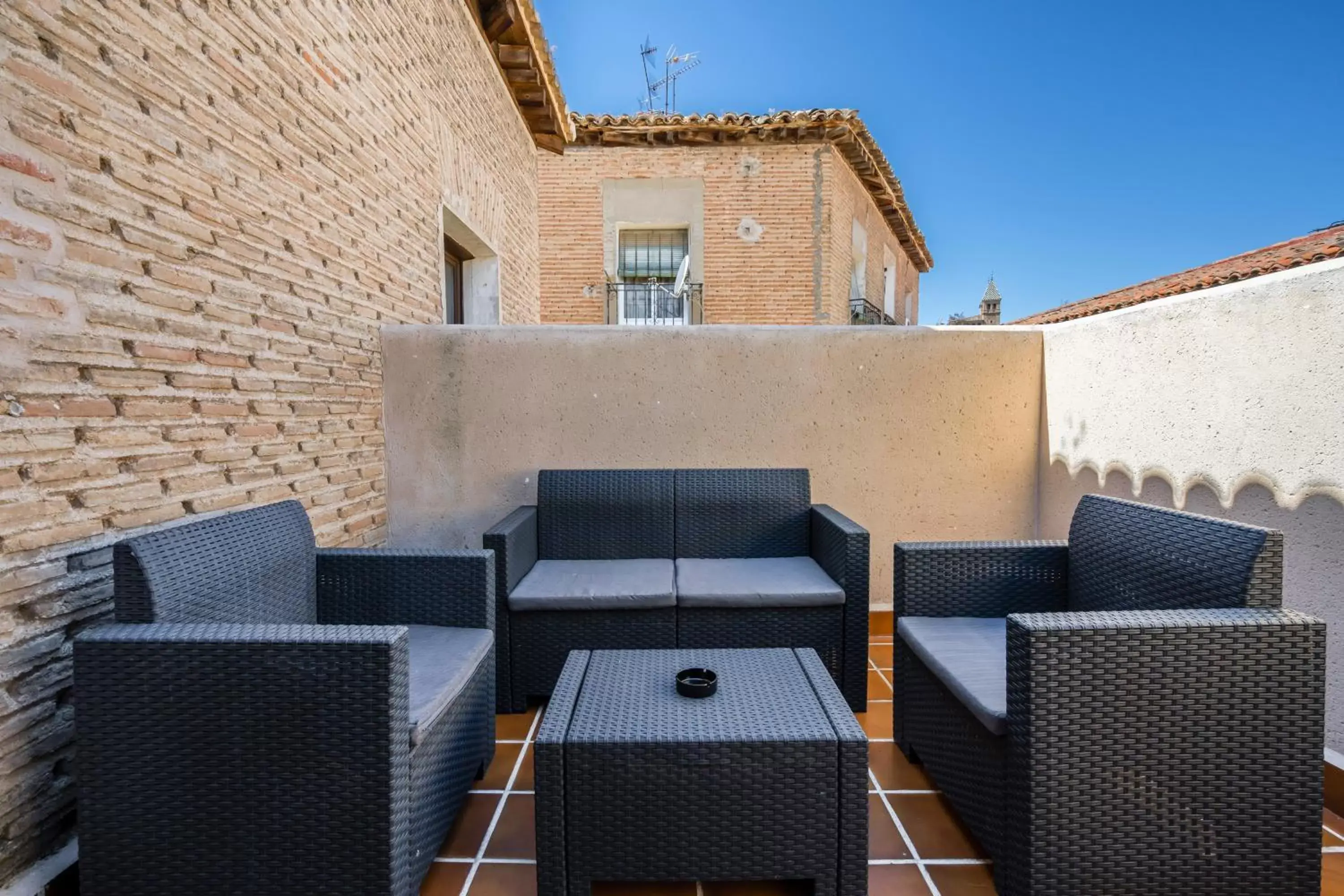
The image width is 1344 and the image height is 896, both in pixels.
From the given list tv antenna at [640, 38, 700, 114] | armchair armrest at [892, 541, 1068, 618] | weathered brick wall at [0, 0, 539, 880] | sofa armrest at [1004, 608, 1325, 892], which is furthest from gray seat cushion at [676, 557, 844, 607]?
tv antenna at [640, 38, 700, 114]

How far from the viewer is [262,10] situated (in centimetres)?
234

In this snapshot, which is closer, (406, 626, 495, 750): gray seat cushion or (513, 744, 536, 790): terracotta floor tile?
(406, 626, 495, 750): gray seat cushion

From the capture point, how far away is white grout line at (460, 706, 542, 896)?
5.53 feet

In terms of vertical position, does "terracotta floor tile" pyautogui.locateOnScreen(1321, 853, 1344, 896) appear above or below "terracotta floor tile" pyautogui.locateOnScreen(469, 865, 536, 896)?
above

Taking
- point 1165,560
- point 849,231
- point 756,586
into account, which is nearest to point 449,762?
point 756,586

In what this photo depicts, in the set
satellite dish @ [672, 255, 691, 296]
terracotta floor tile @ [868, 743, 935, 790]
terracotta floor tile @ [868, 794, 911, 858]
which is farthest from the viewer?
satellite dish @ [672, 255, 691, 296]

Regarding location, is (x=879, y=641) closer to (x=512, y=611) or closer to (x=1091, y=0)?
(x=512, y=611)

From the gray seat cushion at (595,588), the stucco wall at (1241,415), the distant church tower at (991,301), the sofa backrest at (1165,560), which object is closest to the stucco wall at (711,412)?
the stucco wall at (1241,415)

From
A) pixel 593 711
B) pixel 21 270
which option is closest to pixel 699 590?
pixel 593 711

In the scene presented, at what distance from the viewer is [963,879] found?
1.67 m

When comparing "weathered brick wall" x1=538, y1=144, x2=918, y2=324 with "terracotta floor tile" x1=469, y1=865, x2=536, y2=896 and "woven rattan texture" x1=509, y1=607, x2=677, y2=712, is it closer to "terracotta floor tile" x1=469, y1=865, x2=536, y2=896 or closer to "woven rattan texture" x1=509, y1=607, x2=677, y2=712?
"woven rattan texture" x1=509, y1=607, x2=677, y2=712

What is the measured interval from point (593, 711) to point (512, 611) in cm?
104

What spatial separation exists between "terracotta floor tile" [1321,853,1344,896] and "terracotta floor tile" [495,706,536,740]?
236 cm

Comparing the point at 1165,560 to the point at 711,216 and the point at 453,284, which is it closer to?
the point at 453,284
